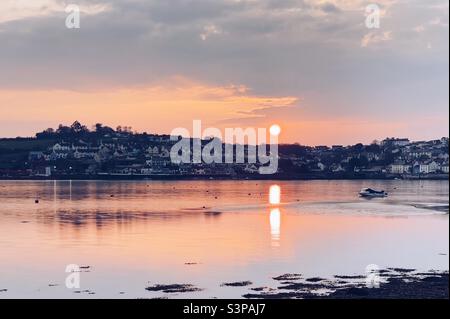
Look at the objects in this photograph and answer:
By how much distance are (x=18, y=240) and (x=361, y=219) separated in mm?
28548

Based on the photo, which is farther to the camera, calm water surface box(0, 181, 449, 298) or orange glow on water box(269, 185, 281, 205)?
orange glow on water box(269, 185, 281, 205)

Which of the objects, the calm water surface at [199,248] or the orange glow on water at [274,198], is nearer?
the calm water surface at [199,248]

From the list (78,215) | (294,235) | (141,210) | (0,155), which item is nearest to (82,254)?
(294,235)

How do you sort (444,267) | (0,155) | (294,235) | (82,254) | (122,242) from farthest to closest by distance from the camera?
1. (0,155)
2. (294,235)
3. (122,242)
4. (82,254)
5. (444,267)

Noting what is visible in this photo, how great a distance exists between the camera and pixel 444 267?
29766 mm

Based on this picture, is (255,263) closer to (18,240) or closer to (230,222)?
(18,240)

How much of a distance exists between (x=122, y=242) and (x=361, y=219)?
80.0ft

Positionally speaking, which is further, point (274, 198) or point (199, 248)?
point (274, 198)

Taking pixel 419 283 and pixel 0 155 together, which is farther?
pixel 0 155
